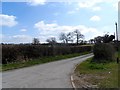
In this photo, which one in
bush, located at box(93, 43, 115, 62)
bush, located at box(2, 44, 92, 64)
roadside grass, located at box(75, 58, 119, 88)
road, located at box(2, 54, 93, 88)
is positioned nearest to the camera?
roadside grass, located at box(75, 58, 119, 88)

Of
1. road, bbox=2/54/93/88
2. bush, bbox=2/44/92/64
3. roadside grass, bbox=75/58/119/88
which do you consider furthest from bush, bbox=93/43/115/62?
road, bbox=2/54/93/88

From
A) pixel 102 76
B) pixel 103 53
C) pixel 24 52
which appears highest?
pixel 24 52

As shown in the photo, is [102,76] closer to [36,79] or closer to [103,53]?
[36,79]

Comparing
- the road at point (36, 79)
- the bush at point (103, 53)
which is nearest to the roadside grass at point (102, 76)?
the road at point (36, 79)

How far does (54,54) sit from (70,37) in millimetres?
61727

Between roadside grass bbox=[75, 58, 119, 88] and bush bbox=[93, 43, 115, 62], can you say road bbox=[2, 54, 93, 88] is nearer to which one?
roadside grass bbox=[75, 58, 119, 88]

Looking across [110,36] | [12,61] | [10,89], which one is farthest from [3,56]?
[110,36]

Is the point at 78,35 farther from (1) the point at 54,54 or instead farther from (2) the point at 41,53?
(2) the point at 41,53

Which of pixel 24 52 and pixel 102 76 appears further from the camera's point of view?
pixel 24 52

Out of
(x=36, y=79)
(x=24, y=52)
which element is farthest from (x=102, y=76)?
(x=24, y=52)

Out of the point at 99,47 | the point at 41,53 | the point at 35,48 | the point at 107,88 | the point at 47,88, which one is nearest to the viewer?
the point at 107,88

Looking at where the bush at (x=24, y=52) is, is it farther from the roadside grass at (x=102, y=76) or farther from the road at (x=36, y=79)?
the roadside grass at (x=102, y=76)

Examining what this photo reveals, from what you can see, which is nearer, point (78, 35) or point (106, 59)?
point (106, 59)

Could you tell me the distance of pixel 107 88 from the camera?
1262 centimetres
